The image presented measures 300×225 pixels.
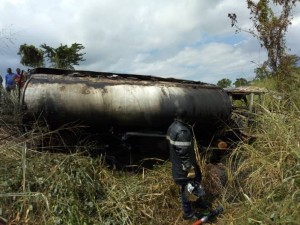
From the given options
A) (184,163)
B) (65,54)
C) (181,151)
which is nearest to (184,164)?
(184,163)

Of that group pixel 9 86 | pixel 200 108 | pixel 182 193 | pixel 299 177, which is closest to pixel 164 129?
pixel 200 108

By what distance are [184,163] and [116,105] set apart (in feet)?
5.41

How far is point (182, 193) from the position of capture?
6449 mm

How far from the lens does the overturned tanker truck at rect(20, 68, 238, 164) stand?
23.2 ft

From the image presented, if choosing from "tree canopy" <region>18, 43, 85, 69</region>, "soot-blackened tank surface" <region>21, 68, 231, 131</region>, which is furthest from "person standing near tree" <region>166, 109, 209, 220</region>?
"tree canopy" <region>18, 43, 85, 69</region>

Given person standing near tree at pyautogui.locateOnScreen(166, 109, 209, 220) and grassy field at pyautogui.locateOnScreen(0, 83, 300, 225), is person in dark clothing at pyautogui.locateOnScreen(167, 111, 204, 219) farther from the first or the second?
grassy field at pyautogui.locateOnScreen(0, 83, 300, 225)

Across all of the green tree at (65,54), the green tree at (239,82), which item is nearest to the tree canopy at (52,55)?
the green tree at (65,54)

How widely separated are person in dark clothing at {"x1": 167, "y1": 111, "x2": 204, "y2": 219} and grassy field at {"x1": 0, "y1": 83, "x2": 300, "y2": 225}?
0.30 meters

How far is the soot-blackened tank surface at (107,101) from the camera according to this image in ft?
23.2

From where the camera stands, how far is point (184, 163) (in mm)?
6277

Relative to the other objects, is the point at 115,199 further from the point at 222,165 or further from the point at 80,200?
the point at 222,165

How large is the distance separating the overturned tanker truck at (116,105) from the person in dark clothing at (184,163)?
1.01 meters

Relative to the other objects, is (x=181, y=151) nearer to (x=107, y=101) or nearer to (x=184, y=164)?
(x=184, y=164)

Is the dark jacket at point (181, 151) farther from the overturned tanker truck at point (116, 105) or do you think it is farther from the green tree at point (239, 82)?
the green tree at point (239, 82)
